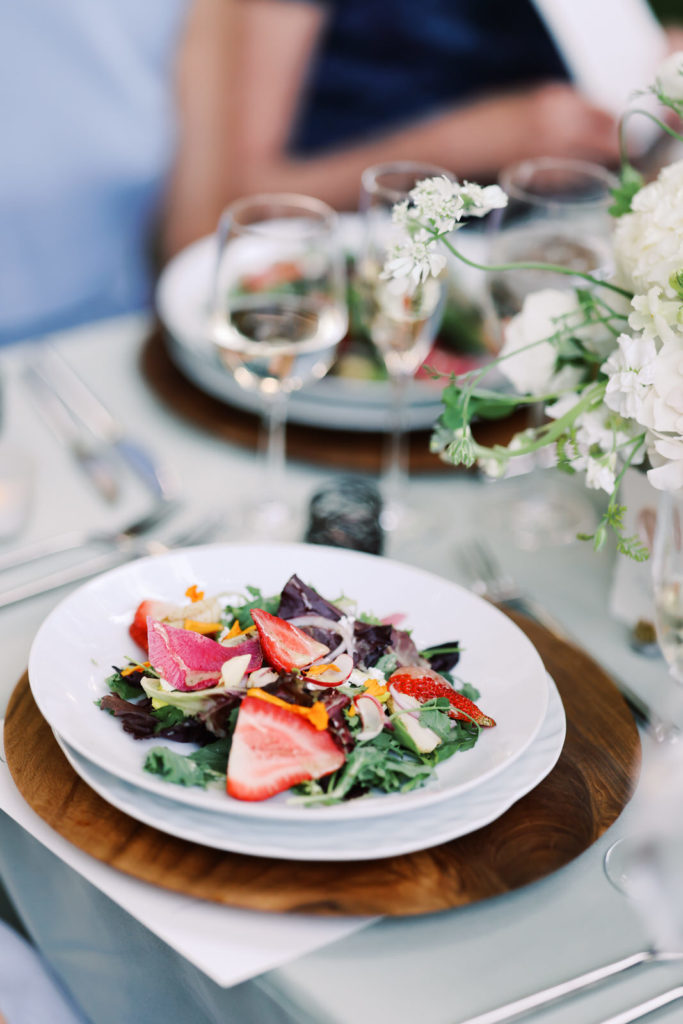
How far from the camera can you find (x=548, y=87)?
233 cm

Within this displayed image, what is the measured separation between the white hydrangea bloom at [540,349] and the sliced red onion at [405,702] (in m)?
0.32

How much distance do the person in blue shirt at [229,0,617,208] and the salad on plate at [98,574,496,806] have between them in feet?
5.00

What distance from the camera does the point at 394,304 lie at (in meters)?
1.10

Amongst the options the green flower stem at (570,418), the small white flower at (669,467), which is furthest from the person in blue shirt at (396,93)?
the small white flower at (669,467)

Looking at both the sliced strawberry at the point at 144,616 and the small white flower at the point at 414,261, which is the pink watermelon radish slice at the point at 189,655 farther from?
the small white flower at the point at 414,261

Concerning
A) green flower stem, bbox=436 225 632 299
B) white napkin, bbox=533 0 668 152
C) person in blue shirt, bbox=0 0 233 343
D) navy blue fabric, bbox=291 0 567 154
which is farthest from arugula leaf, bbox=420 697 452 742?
navy blue fabric, bbox=291 0 567 154

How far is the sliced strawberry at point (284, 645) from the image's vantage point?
0.73m

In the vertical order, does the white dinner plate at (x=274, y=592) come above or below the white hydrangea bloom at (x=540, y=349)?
below

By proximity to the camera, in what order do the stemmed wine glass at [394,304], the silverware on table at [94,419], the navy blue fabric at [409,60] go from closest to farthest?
the stemmed wine glass at [394,304] → the silverware on table at [94,419] → the navy blue fabric at [409,60]

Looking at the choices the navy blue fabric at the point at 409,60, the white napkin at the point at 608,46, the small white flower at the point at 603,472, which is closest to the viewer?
the small white flower at the point at 603,472

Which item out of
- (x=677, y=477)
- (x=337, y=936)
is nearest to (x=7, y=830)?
(x=337, y=936)

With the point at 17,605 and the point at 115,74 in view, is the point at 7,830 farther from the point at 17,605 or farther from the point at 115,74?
the point at 115,74

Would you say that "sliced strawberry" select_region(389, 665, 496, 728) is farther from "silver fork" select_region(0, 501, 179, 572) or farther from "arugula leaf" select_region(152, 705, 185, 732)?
"silver fork" select_region(0, 501, 179, 572)

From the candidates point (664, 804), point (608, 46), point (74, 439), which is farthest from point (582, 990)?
point (608, 46)
